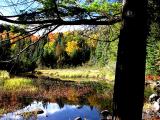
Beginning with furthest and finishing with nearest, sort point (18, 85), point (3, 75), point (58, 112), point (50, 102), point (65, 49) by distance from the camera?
point (65, 49) → point (3, 75) → point (18, 85) → point (50, 102) → point (58, 112)

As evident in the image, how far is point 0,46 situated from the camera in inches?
178

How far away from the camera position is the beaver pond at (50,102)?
22.3 metres

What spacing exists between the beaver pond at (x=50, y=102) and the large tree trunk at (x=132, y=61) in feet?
56.5

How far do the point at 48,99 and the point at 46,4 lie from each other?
2465cm

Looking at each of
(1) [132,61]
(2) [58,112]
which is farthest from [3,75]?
(1) [132,61]

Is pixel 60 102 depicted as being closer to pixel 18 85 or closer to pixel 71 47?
pixel 18 85

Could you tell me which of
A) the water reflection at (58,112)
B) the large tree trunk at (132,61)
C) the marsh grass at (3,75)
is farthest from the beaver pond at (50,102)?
the large tree trunk at (132,61)

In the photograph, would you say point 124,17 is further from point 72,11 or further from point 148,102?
point 148,102

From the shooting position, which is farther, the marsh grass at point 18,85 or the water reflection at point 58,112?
the marsh grass at point 18,85

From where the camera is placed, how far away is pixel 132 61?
3.91 m

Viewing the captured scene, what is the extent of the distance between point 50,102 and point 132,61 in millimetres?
24474

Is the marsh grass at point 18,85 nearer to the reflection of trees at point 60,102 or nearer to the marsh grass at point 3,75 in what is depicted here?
the marsh grass at point 3,75

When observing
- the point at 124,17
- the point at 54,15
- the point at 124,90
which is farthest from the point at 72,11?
the point at 124,90

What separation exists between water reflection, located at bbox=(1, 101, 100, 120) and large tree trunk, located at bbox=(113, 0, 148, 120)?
57.1 feet
